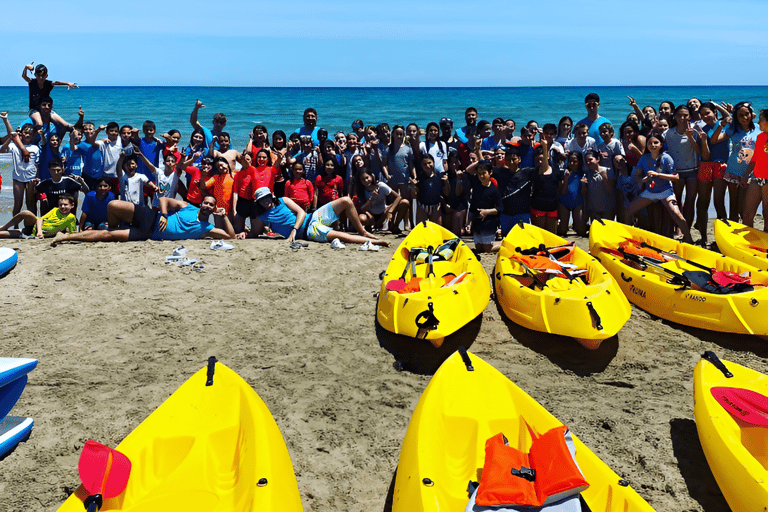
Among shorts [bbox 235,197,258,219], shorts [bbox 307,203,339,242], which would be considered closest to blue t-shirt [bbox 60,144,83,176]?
shorts [bbox 235,197,258,219]

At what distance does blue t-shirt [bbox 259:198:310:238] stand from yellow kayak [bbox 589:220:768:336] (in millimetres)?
4276

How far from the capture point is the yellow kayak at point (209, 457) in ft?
10.3

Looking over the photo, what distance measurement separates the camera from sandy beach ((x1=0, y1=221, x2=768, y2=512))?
4039 millimetres

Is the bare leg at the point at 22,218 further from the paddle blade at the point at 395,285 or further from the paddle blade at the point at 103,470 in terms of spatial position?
the paddle blade at the point at 103,470

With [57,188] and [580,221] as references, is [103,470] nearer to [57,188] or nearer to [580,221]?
[57,188]

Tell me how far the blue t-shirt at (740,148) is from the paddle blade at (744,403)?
4967mm

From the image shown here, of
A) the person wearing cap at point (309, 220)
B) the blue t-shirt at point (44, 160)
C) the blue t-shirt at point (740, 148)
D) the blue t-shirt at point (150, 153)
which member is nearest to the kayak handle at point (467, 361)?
the person wearing cap at point (309, 220)

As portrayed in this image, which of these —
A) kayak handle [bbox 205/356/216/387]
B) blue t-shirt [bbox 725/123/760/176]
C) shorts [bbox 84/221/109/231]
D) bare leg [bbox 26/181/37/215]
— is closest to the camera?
kayak handle [bbox 205/356/216/387]

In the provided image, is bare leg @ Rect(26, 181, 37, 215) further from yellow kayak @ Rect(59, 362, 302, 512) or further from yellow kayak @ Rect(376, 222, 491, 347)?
yellow kayak @ Rect(59, 362, 302, 512)

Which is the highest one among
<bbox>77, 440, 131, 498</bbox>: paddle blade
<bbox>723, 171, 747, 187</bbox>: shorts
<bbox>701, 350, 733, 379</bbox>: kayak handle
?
<bbox>723, 171, 747, 187</bbox>: shorts

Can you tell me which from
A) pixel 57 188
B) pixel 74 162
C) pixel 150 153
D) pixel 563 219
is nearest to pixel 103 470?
pixel 57 188

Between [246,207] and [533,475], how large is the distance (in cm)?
630

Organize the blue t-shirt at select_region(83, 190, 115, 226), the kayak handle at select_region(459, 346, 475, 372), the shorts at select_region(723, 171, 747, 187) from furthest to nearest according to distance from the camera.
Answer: the blue t-shirt at select_region(83, 190, 115, 226), the shorts at select_region(723, 171, 747, 187), the kayak handle at select_region(459, 346, 475, 372)

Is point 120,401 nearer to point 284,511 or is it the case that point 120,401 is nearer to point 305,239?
point 284,511
